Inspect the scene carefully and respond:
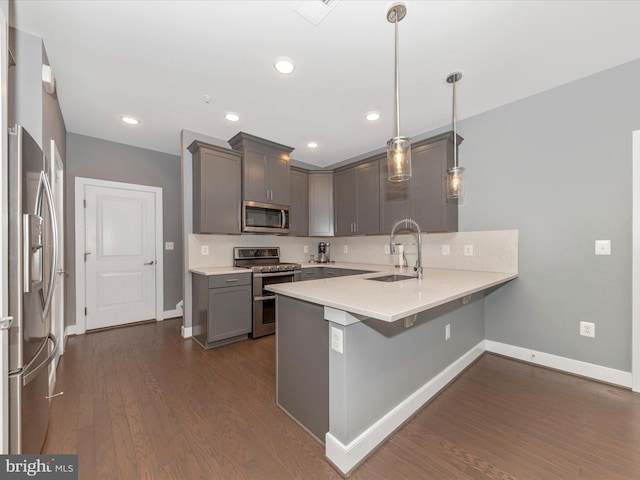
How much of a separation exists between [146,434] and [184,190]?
253cm

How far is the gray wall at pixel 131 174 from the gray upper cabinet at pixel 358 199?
254 cm

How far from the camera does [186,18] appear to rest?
1632 millimetres

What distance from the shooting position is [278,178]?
3.79 meters

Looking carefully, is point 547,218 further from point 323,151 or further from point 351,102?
point 323,151

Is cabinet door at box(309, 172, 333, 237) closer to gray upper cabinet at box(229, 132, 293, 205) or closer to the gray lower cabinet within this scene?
gray upper cabinet at box(229, 132, 293, 205)

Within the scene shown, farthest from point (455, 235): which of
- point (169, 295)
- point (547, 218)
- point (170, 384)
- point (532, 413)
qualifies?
point (169, 295)

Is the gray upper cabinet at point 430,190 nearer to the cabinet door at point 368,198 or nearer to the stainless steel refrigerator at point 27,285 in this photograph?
the cabinet door at point 368,198

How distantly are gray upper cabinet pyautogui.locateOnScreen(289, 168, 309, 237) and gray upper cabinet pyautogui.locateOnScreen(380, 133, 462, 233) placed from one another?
151 centimetres

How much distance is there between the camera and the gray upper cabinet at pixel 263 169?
11.4 feet

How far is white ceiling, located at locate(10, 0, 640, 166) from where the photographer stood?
159cm

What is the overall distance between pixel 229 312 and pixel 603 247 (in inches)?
140

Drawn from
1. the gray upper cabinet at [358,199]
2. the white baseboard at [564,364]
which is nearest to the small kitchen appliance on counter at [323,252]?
the gray upper cabinet at [358,199]

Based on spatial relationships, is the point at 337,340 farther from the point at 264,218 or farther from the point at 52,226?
the point at 264,218

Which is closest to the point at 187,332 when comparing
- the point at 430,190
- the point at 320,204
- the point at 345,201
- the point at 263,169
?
the point at 263,169
